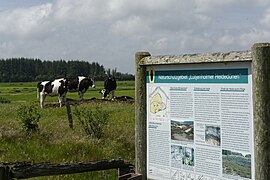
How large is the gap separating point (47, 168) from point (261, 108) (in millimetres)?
2686

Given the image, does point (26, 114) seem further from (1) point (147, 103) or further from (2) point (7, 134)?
(1) point (147, 103)

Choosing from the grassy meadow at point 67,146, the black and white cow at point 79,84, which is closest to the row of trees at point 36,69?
the black and white cow at point 79,84

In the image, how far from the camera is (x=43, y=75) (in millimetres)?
112125

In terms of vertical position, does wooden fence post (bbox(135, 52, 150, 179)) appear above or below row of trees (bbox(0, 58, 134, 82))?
below

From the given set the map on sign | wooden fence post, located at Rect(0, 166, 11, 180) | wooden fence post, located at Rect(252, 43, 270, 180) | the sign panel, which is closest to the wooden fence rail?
wooden fence post, located at Rect(0, 166, 11, 180)

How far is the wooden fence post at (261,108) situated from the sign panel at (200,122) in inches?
4.1

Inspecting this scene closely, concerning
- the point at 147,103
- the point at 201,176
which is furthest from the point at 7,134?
the point at 201,176

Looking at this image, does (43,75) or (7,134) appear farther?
(43,75)

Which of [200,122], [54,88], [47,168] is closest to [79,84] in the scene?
[54,88]

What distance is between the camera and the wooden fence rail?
18.3ft

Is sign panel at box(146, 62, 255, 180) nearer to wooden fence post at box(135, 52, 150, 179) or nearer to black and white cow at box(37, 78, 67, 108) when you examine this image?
wooden fence post at box(135, 52, 150, 179)

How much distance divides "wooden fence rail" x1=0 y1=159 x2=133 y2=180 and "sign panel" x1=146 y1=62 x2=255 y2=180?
449mm

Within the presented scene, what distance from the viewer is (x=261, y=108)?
15.3ft

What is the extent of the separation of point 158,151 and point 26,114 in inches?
318
